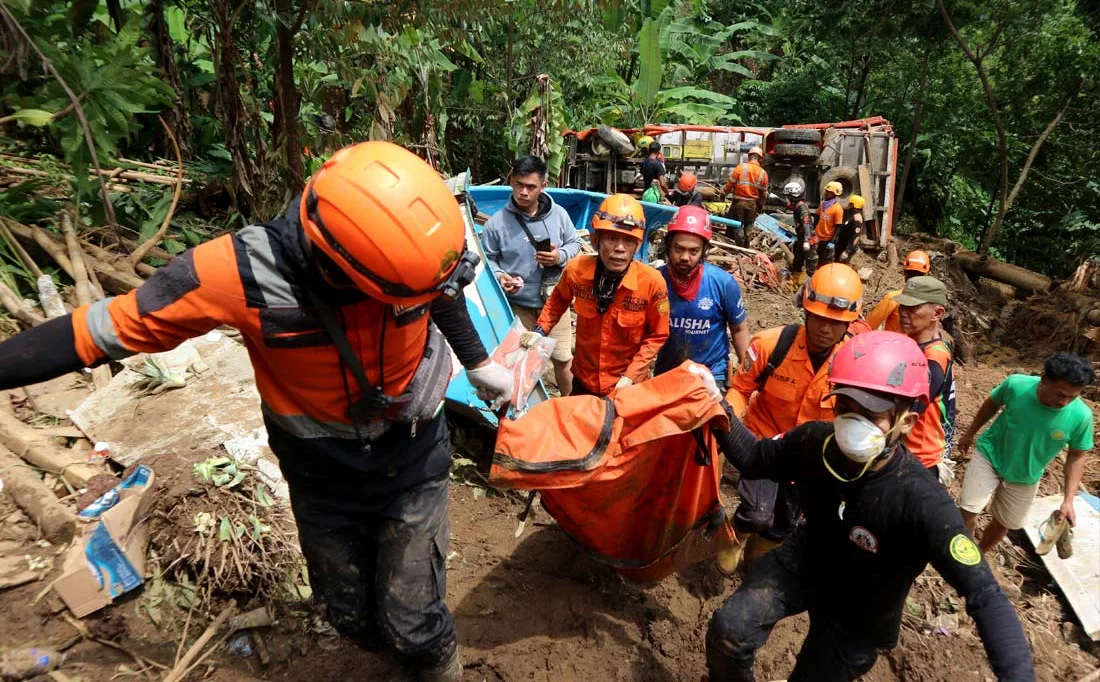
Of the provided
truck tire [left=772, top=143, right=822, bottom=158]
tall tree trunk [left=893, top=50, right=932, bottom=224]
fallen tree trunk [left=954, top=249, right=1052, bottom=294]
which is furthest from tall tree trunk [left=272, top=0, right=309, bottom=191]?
tall tree trunk [left=893, top=50, right=932, bottom=224]

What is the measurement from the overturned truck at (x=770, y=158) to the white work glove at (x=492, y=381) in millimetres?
9711

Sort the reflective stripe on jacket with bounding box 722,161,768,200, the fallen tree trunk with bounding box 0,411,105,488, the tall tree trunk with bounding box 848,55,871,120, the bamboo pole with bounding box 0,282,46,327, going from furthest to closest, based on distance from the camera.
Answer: the tall tree trunk with bounding box 848,55,871,120, the reflective stripe on jacket with bounding box 722,161,768,200, the bamboo pole with bounding box 0,282,46,327, the fallen tree trunk with bounding box 0,411,105,488

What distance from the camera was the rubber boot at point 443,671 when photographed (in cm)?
246

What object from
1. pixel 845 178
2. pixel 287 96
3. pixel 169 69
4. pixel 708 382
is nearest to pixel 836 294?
pixel 708 382

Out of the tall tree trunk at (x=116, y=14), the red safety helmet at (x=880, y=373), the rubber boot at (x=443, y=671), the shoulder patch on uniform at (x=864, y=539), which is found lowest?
the rubber boot at (x=443, y=671)

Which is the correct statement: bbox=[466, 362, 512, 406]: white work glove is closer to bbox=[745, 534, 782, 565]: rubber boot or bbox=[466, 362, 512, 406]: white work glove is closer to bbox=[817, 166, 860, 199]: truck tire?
bbox=[745, 534, 782, 565]: rubber boot

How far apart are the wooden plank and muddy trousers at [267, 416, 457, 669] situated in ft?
13.2

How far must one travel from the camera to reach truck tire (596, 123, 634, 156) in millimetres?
11523

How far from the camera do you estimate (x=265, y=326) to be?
1880 millimetres

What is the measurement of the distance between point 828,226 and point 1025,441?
648 cm

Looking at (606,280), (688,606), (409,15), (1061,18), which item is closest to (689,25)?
(1061,18)

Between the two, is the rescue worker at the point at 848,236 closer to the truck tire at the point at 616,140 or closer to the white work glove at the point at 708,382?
the truck tire at the point at 616,140

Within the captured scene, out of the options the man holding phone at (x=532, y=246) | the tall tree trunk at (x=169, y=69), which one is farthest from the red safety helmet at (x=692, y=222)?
the tall tree trunk at (x=169, y=69)

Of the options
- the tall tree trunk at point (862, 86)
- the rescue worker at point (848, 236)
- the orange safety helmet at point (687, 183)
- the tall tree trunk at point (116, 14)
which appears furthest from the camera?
the tall tree trunk at point (862, 86)
